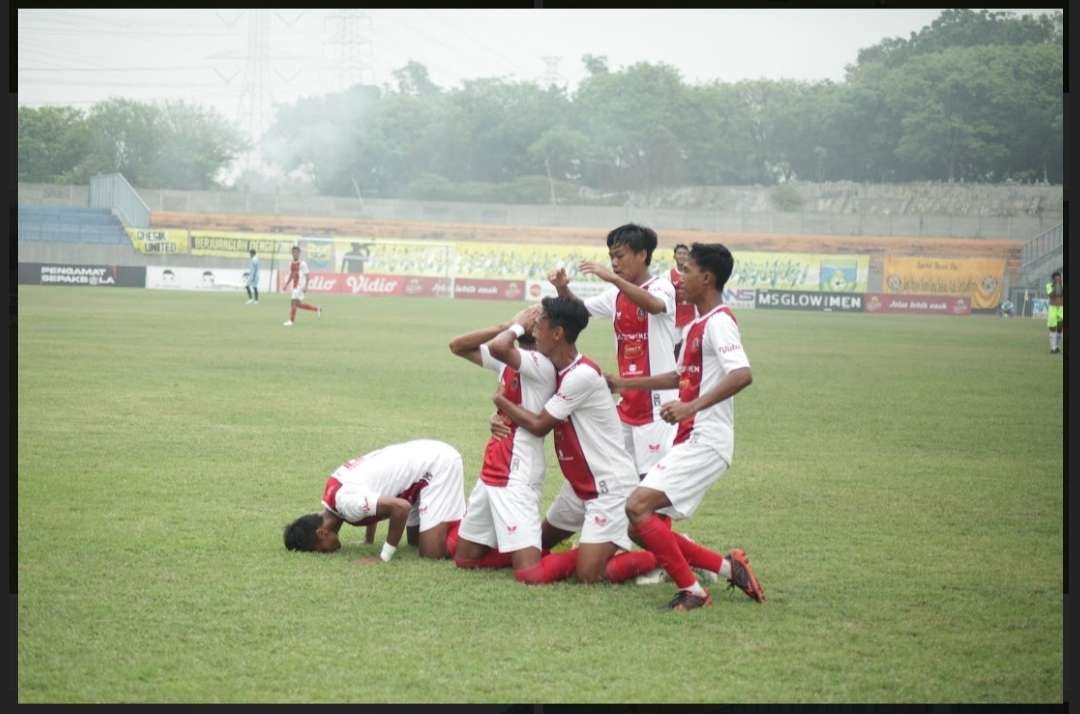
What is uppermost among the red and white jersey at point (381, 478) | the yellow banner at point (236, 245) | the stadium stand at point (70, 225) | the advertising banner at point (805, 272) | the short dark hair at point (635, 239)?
the stadium stand at point (70, 225)

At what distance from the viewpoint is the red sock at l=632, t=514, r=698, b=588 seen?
671 cm

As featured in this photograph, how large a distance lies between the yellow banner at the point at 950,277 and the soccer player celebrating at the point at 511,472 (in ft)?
165

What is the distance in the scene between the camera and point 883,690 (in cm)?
534

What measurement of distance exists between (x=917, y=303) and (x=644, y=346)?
158 feet

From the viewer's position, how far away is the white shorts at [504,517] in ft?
24.0

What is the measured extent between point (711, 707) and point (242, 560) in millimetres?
3530

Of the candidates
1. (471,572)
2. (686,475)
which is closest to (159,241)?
(471,572)

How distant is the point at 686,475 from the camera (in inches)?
269

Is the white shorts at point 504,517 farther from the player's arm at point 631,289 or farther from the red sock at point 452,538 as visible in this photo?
the player's arm at point 631,289

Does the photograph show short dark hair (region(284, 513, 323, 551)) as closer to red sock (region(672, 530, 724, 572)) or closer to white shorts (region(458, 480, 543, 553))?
white shorts (region(458, 480, 543, 553))

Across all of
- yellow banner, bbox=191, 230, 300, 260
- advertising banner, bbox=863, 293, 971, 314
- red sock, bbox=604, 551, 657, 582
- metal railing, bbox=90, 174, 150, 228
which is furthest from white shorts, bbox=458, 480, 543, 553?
metal railing, bbox=90, 174, 150, 228

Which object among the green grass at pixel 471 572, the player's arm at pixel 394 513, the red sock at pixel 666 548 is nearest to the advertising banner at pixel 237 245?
the green grass at pixel 471 572

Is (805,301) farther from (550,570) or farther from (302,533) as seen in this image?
(550,570)

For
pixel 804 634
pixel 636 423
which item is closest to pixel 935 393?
pixel 636 423
